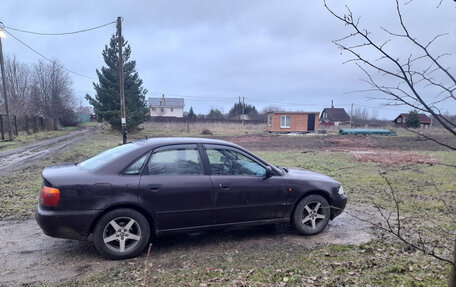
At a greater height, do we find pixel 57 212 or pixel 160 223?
pixel 57 212

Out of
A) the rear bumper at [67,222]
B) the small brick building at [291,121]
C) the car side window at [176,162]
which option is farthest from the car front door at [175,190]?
the small brick building at [291,121]

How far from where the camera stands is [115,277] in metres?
3.27

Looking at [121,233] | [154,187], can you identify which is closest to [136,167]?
[154,187]

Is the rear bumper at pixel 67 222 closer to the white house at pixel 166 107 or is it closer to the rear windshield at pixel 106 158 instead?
the rear windshield at pixel 106 158

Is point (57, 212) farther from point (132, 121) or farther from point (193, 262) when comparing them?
point (132, 121)

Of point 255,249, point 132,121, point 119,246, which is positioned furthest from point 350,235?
point 132,121

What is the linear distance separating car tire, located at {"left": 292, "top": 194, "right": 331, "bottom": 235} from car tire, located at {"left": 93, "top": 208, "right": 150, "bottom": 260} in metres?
2.38

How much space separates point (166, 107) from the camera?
76500 mm

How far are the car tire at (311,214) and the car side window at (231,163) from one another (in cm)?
87

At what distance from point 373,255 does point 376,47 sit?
3.15 meters

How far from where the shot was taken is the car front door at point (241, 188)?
165 inches

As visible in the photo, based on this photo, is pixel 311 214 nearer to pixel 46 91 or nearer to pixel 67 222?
pixel 67 222

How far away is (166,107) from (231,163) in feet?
245

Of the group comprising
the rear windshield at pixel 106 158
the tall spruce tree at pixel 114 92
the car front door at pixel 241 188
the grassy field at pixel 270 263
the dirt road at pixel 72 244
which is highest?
the tall spruce tree at pixel 114 92
